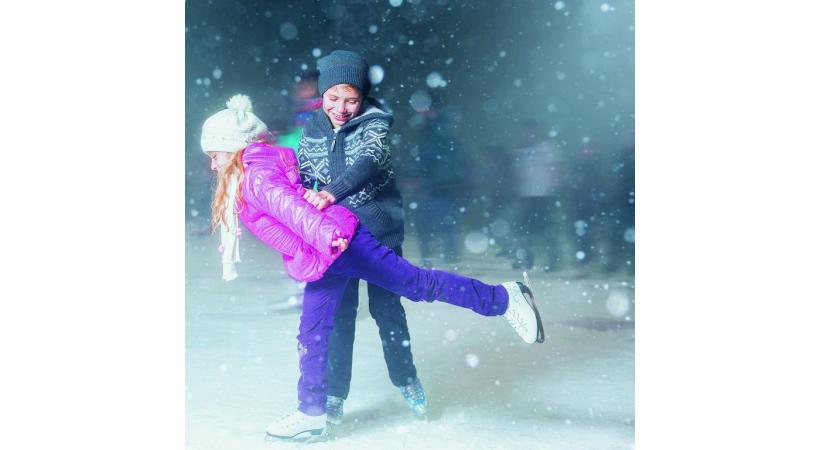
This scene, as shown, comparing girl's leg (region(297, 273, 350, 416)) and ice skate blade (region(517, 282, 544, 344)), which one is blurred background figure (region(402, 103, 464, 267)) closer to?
ice skate blade (region(517, 282, 544, 344))

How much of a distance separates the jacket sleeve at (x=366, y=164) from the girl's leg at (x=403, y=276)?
12cm

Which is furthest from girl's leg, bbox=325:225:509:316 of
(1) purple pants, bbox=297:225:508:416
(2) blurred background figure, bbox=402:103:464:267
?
(2) blurred background figure, bbox=402:103:464:267

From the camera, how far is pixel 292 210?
5.81 feet

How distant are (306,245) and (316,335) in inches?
10.1

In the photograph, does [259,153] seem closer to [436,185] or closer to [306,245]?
[306,245]

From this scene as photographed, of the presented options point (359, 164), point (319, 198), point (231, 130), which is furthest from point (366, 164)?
point (231, 130)

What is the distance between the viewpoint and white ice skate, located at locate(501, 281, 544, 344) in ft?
6.63

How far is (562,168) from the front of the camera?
86.4 inches

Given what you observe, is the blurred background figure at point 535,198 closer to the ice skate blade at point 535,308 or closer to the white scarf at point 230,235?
the ice skate blade at point 535,308

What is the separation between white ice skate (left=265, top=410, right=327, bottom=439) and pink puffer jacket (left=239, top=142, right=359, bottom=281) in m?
0.40

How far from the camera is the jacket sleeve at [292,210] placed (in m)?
1.75
